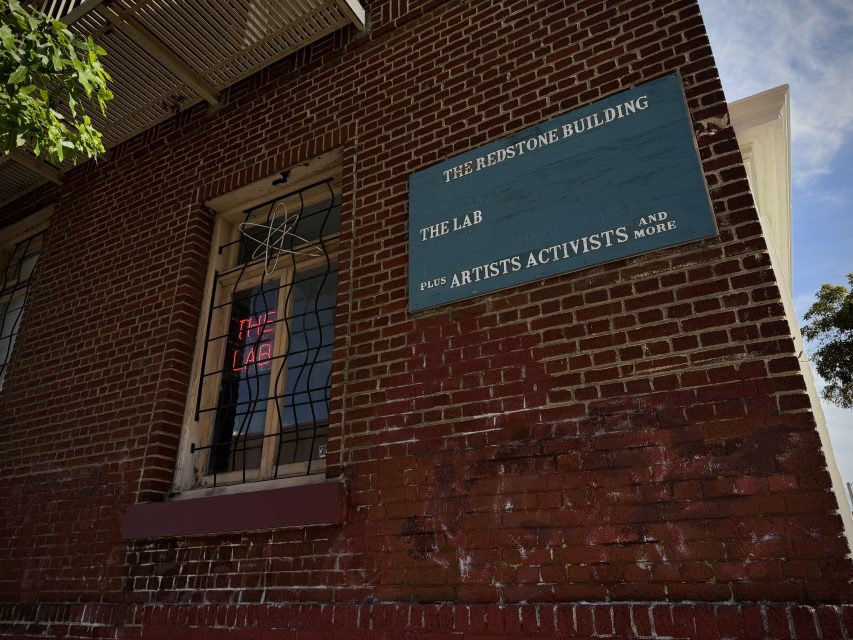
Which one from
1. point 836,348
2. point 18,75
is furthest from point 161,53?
point 836,348

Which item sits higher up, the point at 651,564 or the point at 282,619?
the point at 651,564

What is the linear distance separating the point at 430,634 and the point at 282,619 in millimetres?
922

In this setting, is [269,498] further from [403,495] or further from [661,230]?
[661,230]

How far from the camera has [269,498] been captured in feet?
11.6

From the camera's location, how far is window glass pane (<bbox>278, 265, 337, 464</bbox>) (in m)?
4.07

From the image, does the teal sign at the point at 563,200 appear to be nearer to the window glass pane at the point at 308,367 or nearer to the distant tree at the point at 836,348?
the window glass pane at the point at 308,367

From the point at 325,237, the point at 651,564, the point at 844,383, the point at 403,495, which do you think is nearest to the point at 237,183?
the point at 325,237

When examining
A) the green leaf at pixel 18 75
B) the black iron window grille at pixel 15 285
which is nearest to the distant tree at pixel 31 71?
the green leaf at pixel 18 75

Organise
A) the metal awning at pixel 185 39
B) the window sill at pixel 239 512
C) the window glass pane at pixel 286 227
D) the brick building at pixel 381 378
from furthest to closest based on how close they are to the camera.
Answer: the window glass pane at pixel 286 227 < the metal awning at pixel 185 39 < the window sill at pixel 239 512 < the brick building at pixel 381 378

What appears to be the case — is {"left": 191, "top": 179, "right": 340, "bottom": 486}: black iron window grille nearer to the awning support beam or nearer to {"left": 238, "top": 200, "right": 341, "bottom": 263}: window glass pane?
{"left": 238, "top": 200, "right": 341, "bottom": 263}: window glass pane

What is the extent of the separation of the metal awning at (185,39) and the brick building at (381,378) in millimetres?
27

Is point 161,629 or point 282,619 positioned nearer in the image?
point 282,619

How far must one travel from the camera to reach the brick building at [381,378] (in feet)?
8.48

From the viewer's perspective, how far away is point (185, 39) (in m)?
4.96
